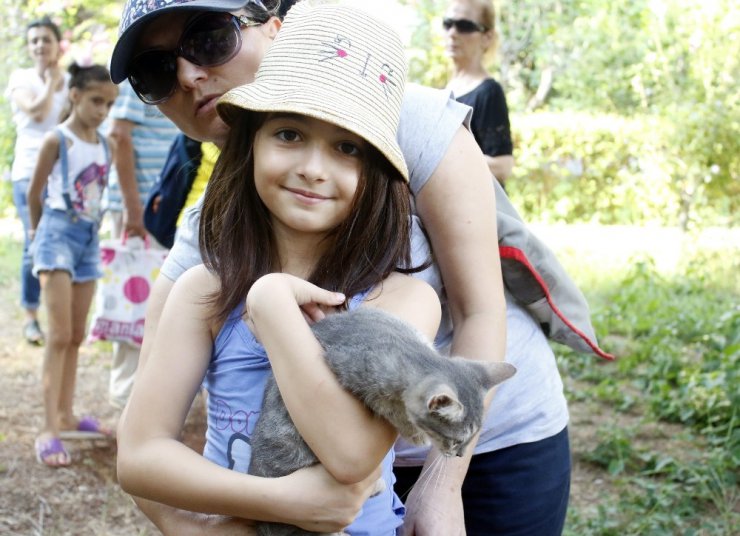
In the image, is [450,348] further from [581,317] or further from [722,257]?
[722,257]

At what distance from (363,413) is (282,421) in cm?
19

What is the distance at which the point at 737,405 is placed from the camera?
5418 mm

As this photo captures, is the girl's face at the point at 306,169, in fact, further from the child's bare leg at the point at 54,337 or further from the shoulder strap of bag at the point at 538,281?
the child's bare leg at the point at 54,337

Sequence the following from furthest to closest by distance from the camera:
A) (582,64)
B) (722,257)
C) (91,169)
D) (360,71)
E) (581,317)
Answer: (582,64) < (722,257) < (91,169) < (581,317) < (360,71)

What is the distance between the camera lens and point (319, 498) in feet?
5.57

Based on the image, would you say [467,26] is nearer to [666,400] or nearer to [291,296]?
[666,400]

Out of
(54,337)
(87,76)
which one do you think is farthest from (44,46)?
(54,337)

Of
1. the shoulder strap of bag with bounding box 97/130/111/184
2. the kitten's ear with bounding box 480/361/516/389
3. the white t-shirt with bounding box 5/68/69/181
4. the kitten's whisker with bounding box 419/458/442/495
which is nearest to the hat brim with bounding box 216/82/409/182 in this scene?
the kitten's ear with bounding box 480/361/516/389

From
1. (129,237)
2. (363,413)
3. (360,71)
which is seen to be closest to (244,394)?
(363,413)

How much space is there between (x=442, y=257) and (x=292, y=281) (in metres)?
0.43

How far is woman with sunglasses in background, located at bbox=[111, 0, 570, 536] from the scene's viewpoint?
1.97 m

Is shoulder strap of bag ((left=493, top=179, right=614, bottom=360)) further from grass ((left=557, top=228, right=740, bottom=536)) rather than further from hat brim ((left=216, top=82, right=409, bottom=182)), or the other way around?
grass ((left=557, top=228, right=740, bottom=536))

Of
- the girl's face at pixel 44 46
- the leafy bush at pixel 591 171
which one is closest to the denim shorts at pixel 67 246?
the girl's face at pixel 44 46

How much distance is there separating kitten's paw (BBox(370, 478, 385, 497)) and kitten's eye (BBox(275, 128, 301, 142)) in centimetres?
75
